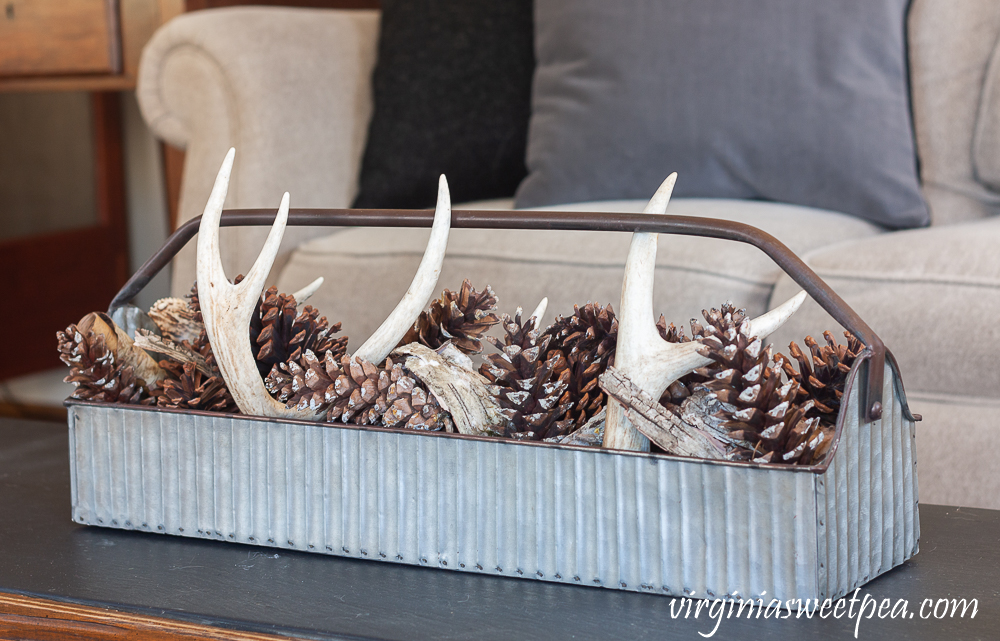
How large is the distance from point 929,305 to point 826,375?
1.91 feet

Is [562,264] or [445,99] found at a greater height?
[445,99]

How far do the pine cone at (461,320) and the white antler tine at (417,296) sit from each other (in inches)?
0.8

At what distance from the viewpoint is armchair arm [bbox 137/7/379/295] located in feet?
4.87

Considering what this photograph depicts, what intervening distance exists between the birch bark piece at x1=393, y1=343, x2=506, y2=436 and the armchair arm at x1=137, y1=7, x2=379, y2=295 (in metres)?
0.92

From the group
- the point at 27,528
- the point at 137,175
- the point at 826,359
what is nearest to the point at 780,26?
the point at 826,359

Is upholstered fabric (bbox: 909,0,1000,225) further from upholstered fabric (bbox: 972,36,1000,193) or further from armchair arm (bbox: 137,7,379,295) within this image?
armchair arm (bbox: 137,7,379,295)

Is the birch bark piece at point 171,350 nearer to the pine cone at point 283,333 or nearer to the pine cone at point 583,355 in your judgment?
the pine cone at point 283,333

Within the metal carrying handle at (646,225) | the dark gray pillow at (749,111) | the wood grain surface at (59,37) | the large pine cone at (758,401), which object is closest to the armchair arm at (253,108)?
the dark gray pillow at (749,111)

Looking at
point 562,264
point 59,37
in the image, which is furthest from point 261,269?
point 59,37

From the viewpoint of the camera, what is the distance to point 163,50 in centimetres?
154

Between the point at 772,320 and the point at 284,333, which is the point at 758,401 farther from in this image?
the point at 284,333

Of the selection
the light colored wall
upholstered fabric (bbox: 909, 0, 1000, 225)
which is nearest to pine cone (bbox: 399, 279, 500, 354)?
upholstered fabric (bbox: 909, 0, 1000, 225)

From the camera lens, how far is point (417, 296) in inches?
22.8

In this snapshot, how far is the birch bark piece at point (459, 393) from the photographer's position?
0.55m
